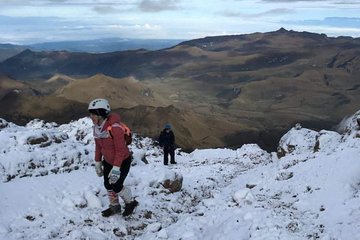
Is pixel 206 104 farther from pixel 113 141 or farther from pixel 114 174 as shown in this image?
pixel 114 174

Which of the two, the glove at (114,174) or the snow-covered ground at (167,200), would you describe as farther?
A: the snow-covered ground at (167,200)

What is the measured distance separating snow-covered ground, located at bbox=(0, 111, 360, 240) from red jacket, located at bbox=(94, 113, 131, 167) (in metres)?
1.64

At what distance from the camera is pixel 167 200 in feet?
41.9

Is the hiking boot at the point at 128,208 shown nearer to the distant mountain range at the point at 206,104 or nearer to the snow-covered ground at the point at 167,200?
the snow-covered ground at the point at 167,200

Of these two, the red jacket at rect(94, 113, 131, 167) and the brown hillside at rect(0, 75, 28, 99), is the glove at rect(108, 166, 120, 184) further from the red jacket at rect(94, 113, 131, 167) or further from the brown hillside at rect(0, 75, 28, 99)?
the brown hillside at rect(0, 75, 28, 99)

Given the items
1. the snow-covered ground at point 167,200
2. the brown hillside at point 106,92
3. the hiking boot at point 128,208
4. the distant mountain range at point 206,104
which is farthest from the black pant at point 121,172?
the brown hillside at point 106,92

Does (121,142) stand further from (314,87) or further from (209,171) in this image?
(314,87)

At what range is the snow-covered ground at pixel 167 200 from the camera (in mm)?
9633

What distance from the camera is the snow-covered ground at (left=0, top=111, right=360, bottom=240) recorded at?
963cm

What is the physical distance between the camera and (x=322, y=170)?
46.1ft

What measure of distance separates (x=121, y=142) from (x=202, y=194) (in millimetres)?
6023

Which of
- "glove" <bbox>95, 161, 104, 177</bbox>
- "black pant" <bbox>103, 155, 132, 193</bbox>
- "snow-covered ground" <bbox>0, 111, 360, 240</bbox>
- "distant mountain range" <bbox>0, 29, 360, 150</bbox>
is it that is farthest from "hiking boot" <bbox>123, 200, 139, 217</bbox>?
"distant mountain range" <bbox>0, 29, 360, 150</bbox>

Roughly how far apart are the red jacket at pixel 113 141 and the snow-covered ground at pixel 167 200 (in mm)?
1644

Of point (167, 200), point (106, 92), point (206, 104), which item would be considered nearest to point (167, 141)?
point (167, 200)
